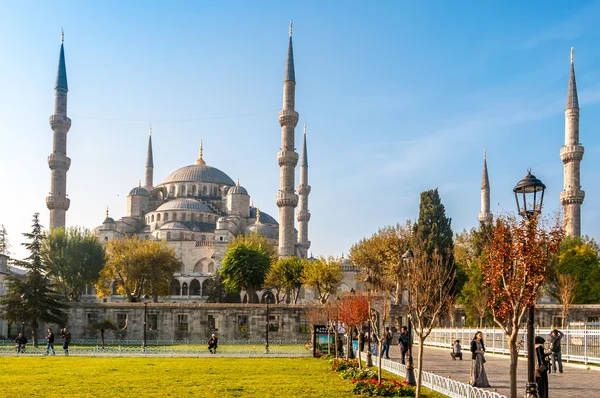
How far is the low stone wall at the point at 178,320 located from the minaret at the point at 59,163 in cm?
1841

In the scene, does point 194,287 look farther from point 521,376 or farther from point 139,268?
point 521,376

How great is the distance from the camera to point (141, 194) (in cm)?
8025

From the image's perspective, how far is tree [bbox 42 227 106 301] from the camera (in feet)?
147

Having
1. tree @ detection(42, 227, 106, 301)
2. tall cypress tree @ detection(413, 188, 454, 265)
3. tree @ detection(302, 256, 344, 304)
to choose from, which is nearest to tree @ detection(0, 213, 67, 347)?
tree @ detection(42, 227, 106, 301)

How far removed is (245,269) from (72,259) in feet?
38.4

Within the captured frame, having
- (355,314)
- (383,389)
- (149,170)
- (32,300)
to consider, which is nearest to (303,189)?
(149,170)

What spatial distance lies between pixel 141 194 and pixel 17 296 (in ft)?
153

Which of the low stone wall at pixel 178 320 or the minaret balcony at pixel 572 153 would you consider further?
the minaret balcony at pixel 572 153

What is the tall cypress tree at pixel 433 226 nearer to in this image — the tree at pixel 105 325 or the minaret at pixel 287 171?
the minaret at pixel 287 171

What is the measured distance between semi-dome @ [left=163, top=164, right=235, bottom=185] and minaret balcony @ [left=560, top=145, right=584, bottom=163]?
45087 mm

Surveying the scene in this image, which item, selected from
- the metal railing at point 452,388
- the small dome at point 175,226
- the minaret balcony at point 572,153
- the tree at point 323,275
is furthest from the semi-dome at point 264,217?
the metal railing at point 452,388

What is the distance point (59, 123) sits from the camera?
189 ft

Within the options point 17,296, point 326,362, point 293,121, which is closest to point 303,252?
point 293,121

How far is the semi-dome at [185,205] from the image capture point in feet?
251
